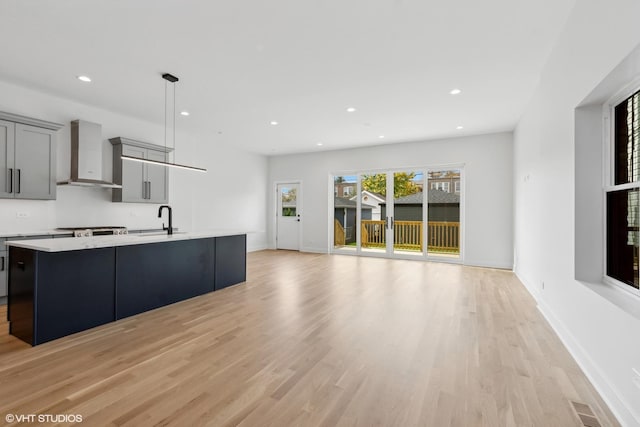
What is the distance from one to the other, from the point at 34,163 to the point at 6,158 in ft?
0.96

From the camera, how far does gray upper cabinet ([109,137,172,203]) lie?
518cm

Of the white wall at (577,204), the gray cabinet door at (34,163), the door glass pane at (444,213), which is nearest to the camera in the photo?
the white wall at (577,204)

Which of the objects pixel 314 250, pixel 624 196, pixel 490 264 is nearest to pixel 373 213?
pixel 314 250

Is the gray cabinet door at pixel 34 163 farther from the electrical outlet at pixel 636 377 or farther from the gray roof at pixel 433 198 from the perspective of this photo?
the gray roof at pixel 433 198

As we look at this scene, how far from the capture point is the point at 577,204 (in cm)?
243

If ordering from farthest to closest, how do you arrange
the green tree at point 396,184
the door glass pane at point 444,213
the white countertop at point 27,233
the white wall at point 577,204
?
the green tree at point 396,184 → the door glass pane at point 444,213 → the white countertop at point 27,233 → the white wall at point 577,204

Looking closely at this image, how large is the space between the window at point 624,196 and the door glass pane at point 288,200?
7198 millimetres

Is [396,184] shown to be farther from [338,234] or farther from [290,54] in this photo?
[290,54]

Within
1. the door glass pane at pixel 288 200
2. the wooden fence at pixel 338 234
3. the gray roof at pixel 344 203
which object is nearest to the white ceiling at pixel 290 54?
the gray roof at pixel 344 203

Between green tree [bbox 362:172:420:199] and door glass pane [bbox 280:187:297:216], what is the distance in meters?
2.17

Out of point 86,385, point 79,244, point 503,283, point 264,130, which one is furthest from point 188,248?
point 503,283

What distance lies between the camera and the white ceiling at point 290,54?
8.45ft

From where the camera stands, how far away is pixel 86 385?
199 centimetres

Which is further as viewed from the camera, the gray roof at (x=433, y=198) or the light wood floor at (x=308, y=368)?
the gray roof at (x=433, y=198)
